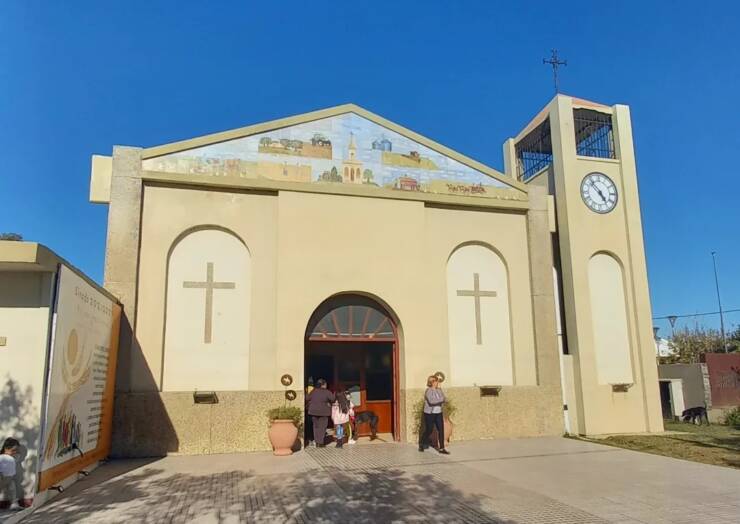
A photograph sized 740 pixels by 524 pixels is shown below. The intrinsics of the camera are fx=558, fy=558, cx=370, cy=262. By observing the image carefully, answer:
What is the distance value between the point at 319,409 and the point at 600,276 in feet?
29.5

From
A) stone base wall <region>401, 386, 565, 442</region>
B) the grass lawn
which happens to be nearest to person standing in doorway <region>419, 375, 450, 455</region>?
stone base wall <region>401, 386, 565, 442</region>

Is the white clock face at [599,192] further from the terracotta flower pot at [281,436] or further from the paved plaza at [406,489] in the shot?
the terracotta flower pot at [281,436]

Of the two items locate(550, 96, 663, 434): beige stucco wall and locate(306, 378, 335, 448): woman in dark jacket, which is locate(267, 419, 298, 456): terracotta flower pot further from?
locate(550, 96, 663, 434): beige stucco wall

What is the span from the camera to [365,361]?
50.9 ft

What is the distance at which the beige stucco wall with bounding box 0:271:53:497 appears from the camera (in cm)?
802

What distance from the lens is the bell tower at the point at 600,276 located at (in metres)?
15.4

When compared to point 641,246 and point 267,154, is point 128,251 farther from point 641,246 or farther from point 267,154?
point 641,246

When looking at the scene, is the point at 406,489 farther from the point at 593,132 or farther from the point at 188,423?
the point at 593,132

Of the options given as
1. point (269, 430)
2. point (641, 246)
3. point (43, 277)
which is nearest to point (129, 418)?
point (269, 430)

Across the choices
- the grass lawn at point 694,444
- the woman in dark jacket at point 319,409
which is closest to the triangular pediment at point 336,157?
the woman in dark jacket at point 319,409

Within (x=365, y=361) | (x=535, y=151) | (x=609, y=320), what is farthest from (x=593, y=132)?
(x=365, y=361)

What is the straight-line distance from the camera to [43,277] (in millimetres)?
8430

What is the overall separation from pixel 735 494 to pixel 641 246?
9167 mm

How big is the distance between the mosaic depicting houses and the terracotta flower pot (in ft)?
19.4
